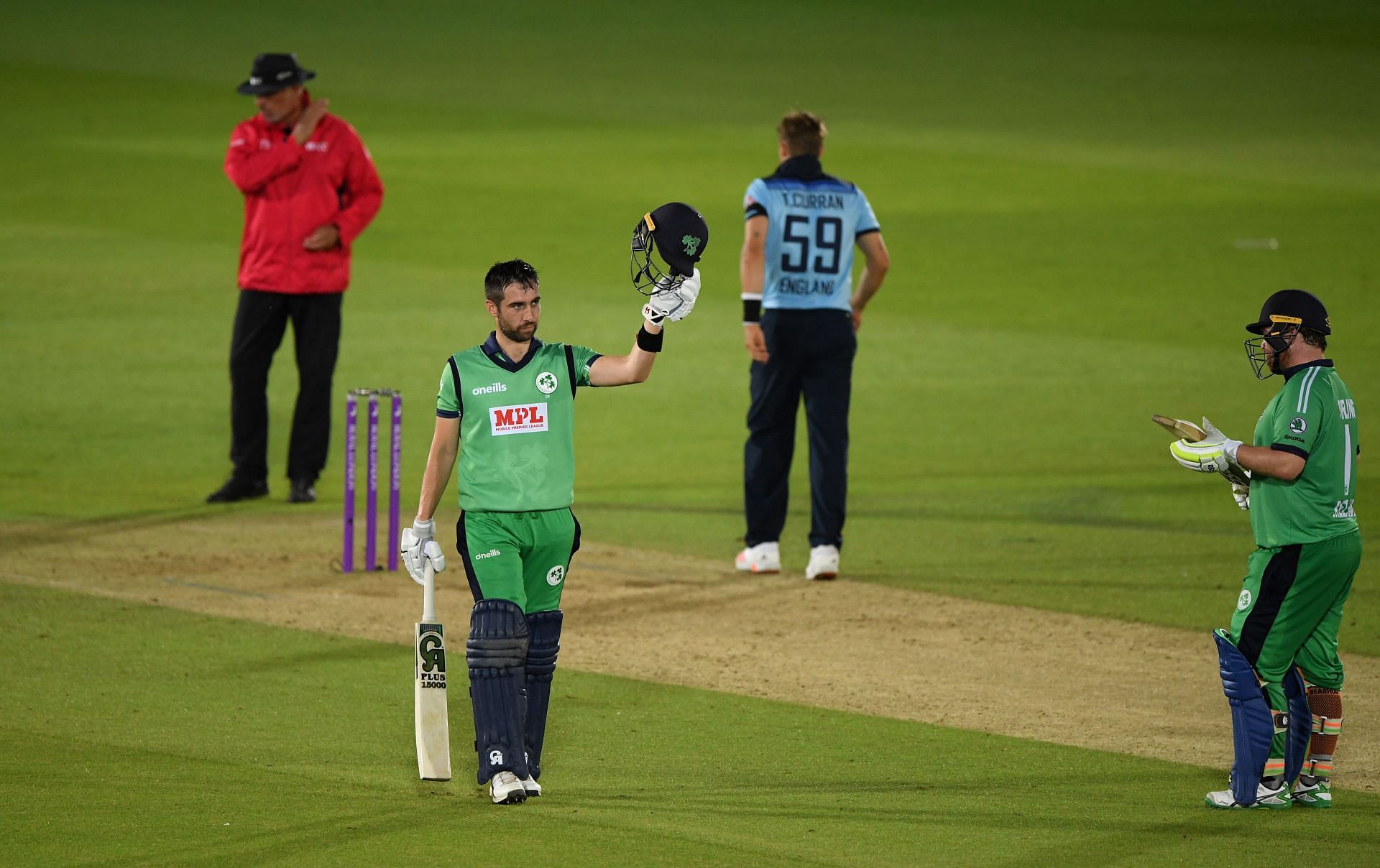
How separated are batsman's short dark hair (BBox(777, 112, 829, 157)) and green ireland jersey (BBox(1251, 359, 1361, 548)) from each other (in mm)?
4198

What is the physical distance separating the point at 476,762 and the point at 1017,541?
5.03 meters

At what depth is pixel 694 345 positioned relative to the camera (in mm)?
17938

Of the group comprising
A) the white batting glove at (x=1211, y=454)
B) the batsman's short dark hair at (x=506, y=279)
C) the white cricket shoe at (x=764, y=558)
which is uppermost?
the batsman's short dark hair at (x=506, y=279)

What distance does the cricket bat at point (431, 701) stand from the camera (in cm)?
670

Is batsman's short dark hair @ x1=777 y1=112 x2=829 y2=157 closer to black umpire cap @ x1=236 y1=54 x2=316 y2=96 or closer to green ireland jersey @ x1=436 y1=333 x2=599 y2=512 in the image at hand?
black umpire cap @ x1=236 y1=54 x2=316 y2=96

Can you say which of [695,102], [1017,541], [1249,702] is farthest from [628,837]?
[695,102]

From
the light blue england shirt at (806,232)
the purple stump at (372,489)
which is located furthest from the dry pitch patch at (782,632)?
the light blue england shirt at (806,232)

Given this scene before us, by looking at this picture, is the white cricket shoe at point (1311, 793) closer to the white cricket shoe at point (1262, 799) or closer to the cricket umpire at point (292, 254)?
the white cricket shoe at point (1262, 799)

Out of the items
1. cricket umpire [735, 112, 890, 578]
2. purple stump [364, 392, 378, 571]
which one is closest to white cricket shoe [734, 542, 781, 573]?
cricket umpire [735, 112, 890, 578]

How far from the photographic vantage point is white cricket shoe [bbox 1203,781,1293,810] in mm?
6531

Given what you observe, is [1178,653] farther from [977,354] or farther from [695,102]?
[695,102]

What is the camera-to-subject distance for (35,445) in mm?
13867

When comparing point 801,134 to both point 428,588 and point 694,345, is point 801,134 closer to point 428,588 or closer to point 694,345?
point 428,588

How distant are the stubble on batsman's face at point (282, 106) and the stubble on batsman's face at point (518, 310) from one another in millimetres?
6047
